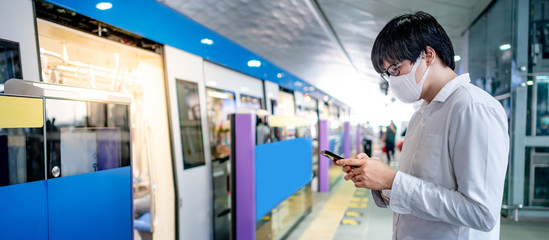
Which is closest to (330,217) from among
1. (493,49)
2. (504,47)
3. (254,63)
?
(254,63)

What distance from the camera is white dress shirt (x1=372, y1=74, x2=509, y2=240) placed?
37.9 inches

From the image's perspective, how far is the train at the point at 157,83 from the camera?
1771 mm

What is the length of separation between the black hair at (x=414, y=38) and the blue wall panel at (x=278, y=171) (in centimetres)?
217

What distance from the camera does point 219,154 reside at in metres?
4.00

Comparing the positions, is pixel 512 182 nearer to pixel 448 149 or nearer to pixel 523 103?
pixel 523 103

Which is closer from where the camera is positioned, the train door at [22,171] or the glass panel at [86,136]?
the train door at [22,171]

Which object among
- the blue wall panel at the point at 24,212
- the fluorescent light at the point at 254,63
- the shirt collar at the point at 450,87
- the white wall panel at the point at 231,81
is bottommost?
the blue wall panel at the point at 24,212

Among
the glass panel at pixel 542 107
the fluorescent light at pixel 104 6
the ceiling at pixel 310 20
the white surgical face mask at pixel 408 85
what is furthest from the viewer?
the glass panel at pixel 542 107

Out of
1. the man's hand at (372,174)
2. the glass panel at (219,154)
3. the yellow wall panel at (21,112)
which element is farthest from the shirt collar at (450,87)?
the glass panel at (219,154)

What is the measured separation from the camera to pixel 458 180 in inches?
39.6

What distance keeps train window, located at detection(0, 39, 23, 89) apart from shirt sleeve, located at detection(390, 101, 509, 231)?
6.06ft

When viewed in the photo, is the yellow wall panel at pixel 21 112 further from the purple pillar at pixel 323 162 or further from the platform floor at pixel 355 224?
the purple pillar at pixel 323 162

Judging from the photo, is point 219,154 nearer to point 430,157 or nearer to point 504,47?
point 430,157

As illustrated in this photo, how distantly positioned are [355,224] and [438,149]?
4.25 metres
